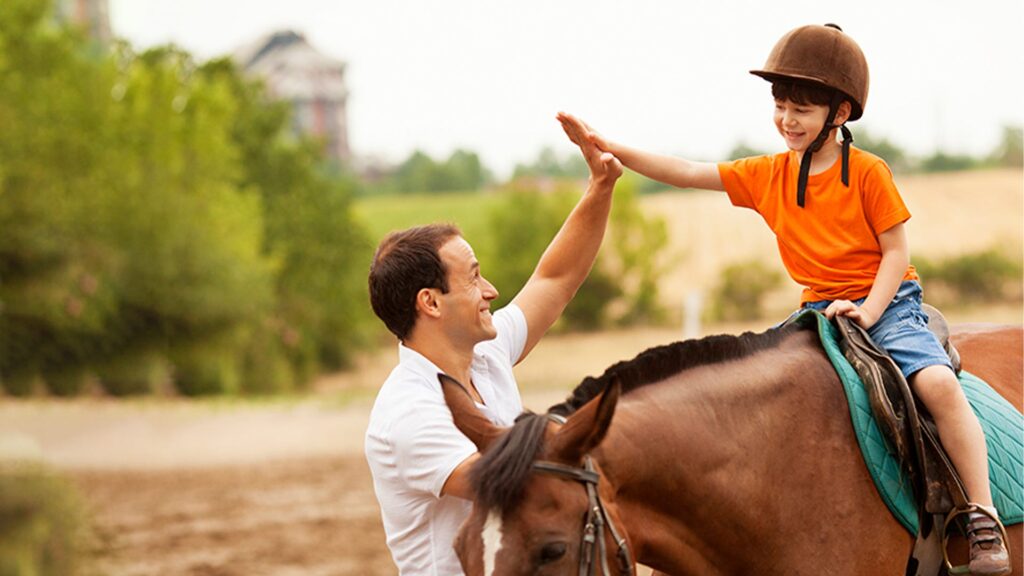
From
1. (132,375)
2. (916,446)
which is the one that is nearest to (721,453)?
(916,446)

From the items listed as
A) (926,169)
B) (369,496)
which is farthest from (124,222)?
(926,169)

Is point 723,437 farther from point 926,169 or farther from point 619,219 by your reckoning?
point 926,169

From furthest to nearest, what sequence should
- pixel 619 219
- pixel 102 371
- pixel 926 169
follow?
1. pixel 926 169
2. pixel 619 219
3. pixel 102 371

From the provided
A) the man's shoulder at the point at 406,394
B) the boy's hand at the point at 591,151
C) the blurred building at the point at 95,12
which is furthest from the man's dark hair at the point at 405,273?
the blurred building at the point at 95,12

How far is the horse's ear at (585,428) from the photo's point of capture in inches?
83.0

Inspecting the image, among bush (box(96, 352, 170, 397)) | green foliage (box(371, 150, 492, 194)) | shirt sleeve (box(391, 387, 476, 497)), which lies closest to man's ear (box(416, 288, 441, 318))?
shirt sleeve (box(391, 387, 476, 497))

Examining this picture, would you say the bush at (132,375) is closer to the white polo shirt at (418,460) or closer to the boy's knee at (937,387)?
the white polo shirt at (418,460)

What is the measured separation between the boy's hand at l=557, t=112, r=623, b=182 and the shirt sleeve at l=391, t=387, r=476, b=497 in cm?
94

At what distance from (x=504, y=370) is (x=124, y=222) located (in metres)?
24.8

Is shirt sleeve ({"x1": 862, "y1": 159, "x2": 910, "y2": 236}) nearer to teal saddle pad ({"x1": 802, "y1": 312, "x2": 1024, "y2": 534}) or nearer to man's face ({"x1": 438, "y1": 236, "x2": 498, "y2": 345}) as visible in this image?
teal saddle pad ({"x1": 802, "y1": 312, "x2": 1024, "y2": 534})

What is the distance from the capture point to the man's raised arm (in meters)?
3.27

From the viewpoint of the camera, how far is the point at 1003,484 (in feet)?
9.36

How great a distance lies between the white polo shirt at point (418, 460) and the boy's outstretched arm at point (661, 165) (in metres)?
0.81

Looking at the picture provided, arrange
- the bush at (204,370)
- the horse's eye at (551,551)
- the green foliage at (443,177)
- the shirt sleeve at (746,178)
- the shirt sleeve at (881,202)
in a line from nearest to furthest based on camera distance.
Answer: the horse's eye at (551,551) → the shirt sleeve at (881,202) → the shirt sleeve at (746,178) → the bush at (204,370) → the green foliage at (443,177)
